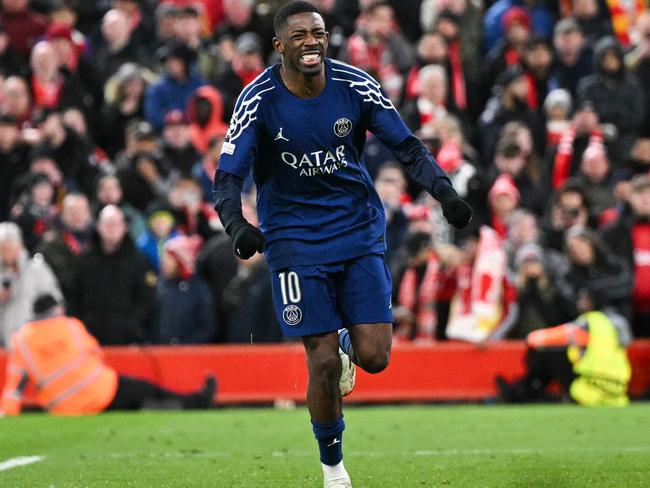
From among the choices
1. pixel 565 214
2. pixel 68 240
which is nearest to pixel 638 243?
pixel 565 214

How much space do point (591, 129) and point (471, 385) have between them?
3.48 m

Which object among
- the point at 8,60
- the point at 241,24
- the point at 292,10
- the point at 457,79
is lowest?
the point at 292,10

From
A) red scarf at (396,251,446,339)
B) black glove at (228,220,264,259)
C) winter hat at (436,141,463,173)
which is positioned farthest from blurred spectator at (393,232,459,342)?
black glove at (228,220,264,259)

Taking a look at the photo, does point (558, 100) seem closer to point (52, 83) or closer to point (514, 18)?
point (514, 18)

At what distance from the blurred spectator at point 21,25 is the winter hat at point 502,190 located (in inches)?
266

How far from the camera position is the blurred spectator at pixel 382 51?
1659 cm

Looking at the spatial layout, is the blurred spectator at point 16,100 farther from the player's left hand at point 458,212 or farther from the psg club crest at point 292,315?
the player's left hand at point 458,212

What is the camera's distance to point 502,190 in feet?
48.3

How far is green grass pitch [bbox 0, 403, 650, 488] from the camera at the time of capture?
8.07m

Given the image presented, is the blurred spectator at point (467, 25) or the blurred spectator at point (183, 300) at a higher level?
the blurred spectator at point (467, 25)

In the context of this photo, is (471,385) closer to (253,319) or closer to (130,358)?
(253,319)

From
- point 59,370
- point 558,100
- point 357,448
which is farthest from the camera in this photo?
point 558,100

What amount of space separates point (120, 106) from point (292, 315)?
10.6 metres

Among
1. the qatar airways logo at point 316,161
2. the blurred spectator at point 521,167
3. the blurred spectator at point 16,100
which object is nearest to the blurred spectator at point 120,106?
the blurred spectator at point 16,100
